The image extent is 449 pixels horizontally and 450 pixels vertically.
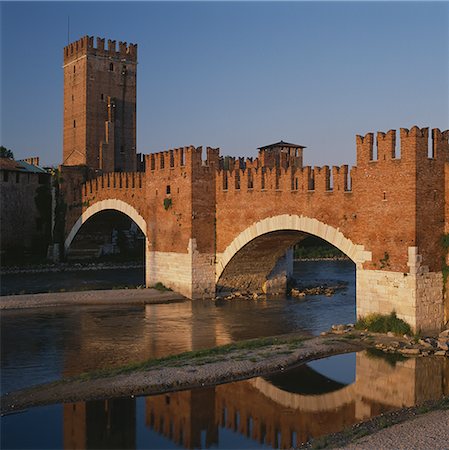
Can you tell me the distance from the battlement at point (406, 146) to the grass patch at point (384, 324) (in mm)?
4293

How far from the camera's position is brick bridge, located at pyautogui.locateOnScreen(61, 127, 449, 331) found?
1694cm

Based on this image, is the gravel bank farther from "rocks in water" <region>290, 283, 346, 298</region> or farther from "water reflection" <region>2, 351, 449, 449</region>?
"rocks in water" <region>290, 283, 346, 298</region>

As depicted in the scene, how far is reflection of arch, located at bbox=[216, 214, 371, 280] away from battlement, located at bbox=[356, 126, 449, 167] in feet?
7.92

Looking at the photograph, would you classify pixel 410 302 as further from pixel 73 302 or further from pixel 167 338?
pixel 73 302

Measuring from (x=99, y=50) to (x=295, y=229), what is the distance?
27751 mm

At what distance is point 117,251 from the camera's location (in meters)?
40.4

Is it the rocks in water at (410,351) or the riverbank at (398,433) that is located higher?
the rocks in water at (410,351)

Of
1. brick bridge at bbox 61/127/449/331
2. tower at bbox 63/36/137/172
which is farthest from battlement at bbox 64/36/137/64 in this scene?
brick bridge at bbox 61/127/449/331

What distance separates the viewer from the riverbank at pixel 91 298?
23797mm

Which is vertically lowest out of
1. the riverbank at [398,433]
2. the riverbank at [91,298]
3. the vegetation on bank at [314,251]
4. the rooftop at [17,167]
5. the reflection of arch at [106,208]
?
the riverbank at [398,433]

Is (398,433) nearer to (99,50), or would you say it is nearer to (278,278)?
(278,278)

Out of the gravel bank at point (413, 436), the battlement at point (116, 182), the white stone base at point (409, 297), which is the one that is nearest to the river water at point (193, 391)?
the gravel bank at point (413, 436)

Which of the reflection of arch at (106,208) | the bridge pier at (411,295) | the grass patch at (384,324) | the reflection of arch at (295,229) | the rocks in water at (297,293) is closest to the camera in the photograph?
the bridge pier at (411,295)

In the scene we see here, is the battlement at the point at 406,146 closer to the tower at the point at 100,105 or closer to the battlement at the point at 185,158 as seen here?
the battlement at the point at 185,158
